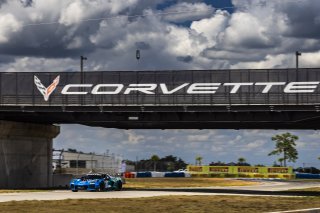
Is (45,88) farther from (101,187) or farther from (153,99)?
(101,187)

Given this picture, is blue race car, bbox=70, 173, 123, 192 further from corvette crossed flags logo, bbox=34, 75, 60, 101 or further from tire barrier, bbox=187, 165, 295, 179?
tire barrier, bbox=187, 165, 295, 179

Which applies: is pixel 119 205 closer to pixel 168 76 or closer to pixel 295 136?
pixel 168 76

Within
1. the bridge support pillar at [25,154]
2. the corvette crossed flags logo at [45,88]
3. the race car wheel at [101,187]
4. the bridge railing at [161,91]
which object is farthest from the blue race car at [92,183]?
the bridge support pillar at [25,154]

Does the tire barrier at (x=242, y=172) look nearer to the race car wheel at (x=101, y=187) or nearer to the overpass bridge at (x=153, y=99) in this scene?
the overpass bridge at (x=153, y=99)

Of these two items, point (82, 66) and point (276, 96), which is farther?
point (82, 66)

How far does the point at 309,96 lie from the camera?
4650 cm

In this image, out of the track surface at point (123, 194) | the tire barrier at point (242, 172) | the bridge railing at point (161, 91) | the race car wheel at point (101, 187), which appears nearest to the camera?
the track surface at point (123, 194)

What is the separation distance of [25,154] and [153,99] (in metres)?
13.6

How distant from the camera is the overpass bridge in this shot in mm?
47094

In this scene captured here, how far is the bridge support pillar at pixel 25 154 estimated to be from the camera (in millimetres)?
51656

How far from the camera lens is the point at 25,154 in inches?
2159

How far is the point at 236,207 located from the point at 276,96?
1915 cm

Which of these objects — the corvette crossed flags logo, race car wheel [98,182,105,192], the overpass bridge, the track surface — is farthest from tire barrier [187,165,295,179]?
race car wheel [98,182,105,192]

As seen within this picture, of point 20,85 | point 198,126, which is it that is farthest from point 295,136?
point 20,85
